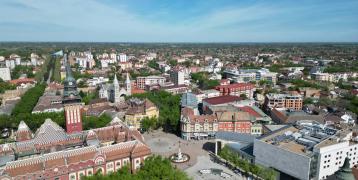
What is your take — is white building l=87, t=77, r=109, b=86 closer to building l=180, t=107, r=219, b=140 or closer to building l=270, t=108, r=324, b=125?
building l=180, t=107, r=219, b=140

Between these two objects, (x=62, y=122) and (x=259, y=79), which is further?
(x=259, y=79)

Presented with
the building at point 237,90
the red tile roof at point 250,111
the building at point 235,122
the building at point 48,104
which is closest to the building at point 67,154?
the building at point 235,122

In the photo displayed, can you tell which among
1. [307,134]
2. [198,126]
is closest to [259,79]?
[198,126]

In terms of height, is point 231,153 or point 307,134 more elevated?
point 307,134

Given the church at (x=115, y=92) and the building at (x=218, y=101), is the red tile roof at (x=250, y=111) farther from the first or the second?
the church at (x=115, y=92)

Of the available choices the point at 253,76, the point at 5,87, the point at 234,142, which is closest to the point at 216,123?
the point at 234,142

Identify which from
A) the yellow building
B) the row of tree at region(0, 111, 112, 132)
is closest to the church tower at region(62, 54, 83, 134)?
the row of tree at region(0, 111, 112, 132)

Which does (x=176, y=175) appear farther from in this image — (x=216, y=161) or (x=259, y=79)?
(x=259, y=79)
